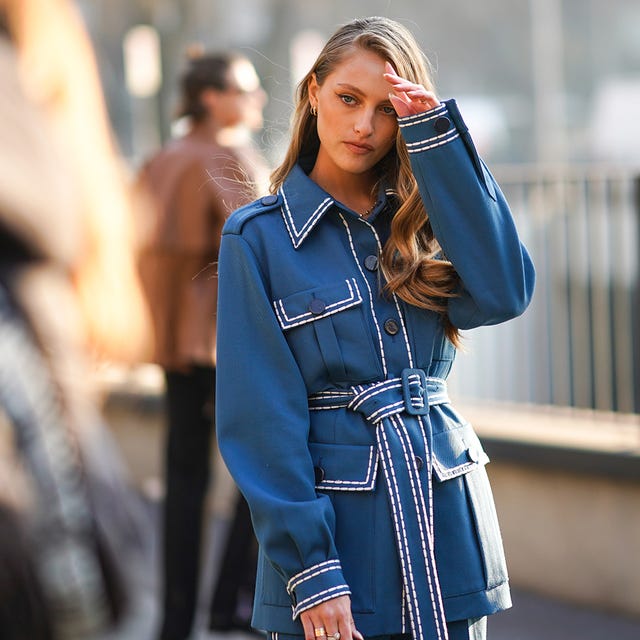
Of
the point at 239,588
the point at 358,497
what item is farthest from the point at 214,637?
the point at 358,497

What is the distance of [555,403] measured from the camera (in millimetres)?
5855

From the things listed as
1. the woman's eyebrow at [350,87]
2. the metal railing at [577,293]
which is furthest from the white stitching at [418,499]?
the metal railing at [577,293]

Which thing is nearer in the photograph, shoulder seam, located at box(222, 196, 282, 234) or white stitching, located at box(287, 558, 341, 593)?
white stitching, located at box(287, 558, 341, 593)

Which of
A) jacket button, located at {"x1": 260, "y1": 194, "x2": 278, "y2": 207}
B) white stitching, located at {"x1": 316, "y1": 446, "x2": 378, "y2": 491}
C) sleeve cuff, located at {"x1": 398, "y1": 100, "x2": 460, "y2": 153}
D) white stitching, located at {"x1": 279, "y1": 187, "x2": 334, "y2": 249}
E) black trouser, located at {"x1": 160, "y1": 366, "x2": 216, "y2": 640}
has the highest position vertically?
sleeve cuff, located at {"x1": 398, "y1": 100, "x2": 460, "y2": 153}

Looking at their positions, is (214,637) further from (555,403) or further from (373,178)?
(373,178)

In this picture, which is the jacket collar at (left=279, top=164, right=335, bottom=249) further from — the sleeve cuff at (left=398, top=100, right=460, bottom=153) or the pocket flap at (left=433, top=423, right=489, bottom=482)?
the pocket flap at (left=433, top=423, right=489, bottom=482)

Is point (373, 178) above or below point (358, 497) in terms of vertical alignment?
above

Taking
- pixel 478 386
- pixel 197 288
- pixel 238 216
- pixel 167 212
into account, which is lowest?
pixel 478 386

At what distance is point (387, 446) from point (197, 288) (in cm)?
271

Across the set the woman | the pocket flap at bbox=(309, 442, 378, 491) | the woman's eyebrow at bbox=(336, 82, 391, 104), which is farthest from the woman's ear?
the pocket flap at bbox=(309, 442, 378, 491)

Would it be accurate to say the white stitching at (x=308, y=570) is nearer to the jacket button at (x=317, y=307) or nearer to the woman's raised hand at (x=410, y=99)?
the jacket button at (x=317, y=307)

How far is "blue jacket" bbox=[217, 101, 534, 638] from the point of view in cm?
205

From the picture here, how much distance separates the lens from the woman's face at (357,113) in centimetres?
215

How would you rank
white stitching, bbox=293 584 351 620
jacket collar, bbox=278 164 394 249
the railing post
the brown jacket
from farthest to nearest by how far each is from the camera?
the railing post < the brown jacket < jacket collar, bbox=278 164 394 249 < white stitching, bbox=293 584 351 620
